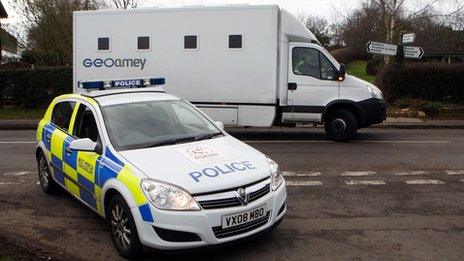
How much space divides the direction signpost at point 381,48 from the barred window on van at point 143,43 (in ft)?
25.3

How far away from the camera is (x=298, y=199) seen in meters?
6.97

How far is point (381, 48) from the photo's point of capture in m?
17.1

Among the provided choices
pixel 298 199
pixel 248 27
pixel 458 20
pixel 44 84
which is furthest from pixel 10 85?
pixel 458 20

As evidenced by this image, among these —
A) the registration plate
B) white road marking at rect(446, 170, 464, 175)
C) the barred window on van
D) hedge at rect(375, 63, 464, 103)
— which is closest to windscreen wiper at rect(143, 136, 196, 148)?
the registration plate

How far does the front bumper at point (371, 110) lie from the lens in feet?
38.8

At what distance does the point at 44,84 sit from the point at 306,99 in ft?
37.0

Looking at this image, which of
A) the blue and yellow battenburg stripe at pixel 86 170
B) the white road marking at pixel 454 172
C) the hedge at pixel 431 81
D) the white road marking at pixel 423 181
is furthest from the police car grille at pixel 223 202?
the hedge at pixel 431 81

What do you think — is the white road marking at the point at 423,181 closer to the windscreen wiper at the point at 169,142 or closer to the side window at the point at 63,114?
the windscreen wiper at the point at 169,142

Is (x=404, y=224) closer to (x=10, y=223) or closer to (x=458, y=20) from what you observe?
(x=10, y=223)

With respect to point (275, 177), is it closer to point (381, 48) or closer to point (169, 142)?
point (169, 142)

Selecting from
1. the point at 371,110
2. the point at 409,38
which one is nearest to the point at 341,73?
the point at 371,110

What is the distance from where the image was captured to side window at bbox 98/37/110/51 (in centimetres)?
Answer: 1299

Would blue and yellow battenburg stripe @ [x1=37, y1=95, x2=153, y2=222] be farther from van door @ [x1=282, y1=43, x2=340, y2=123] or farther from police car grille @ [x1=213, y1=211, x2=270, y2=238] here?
van door @ [x1=282, y1=43, x2=340, y2=123]

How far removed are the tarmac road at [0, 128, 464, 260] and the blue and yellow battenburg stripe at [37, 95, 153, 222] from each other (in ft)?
1.34
